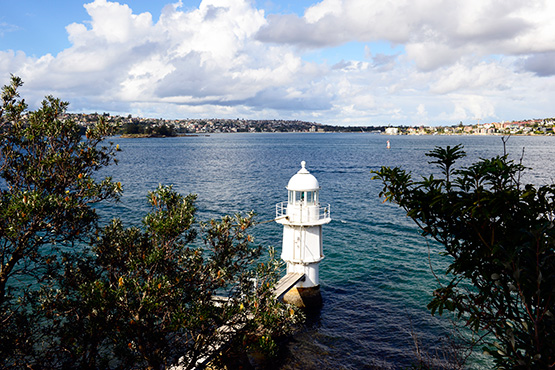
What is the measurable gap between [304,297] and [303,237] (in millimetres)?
3987

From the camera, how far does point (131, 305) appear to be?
880cm

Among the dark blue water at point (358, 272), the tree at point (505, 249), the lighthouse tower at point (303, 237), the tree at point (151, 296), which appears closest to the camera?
the tree at point (505, 249)

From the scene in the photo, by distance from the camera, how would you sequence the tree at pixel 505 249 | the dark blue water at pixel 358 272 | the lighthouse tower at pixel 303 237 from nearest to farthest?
the tree at pixel 505 249 < the dark blue water at pixel 358 272 < the lighthouse tower at pixel 303 237

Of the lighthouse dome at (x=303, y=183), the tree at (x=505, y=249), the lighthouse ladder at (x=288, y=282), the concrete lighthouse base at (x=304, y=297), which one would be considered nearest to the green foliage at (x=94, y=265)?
the tree at (x=505, y=249)

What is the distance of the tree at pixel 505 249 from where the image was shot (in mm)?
6090

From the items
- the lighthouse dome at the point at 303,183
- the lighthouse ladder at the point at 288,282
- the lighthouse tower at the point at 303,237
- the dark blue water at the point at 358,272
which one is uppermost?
the lighthouse dome at the point at 303,183

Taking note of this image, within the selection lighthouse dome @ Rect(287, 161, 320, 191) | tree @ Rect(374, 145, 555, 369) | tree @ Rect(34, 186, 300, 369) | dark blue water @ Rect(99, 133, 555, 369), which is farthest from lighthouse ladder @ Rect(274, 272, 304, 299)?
tree @ Rect(374, 145, 555, 369)

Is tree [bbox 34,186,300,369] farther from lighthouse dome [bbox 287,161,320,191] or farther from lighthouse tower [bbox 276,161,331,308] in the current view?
lighthouse dome [bbox 287,161,320,191]

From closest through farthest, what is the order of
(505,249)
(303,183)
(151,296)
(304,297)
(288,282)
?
(505,249), (151,296), (288,282), (303,183), (304,297)

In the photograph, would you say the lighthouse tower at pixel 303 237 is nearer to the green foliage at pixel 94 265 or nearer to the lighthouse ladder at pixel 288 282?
the lighthouse ladder at pixel 288 282

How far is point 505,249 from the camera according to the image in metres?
6.68

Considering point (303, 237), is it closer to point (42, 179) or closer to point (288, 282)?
point (288, 282)

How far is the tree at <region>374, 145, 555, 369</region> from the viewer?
6.09m

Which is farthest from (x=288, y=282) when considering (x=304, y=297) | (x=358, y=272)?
(x=358, y=272)
